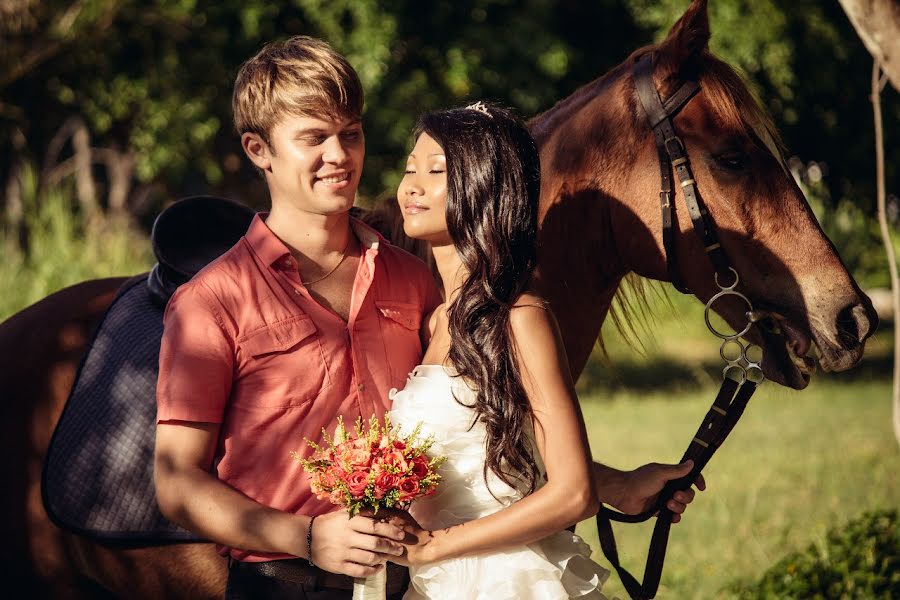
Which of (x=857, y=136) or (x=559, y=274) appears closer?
(x=559, y=274)

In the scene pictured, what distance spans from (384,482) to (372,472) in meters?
0.03

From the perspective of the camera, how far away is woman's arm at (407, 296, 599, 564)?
6.55 feet

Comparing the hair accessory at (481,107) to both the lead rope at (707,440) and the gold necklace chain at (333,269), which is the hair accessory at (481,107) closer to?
the gold necklace chain at (333,269)

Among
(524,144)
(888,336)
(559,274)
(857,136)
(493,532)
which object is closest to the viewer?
(493,532)

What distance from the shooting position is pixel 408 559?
6.56 ft

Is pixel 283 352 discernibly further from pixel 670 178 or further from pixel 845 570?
pixel 845 570

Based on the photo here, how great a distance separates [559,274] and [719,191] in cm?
50

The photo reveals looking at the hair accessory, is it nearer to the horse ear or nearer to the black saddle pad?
the horse ear

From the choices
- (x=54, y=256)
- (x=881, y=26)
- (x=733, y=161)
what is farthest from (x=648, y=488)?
(x=54, y=256)

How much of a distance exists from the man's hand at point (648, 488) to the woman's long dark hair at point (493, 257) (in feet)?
1.16

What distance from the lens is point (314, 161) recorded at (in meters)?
2.17

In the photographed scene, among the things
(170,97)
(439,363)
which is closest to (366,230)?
(439,363)

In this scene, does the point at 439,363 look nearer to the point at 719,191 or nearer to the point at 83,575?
the point at 719,191

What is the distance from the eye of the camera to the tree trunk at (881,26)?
9.68ft
